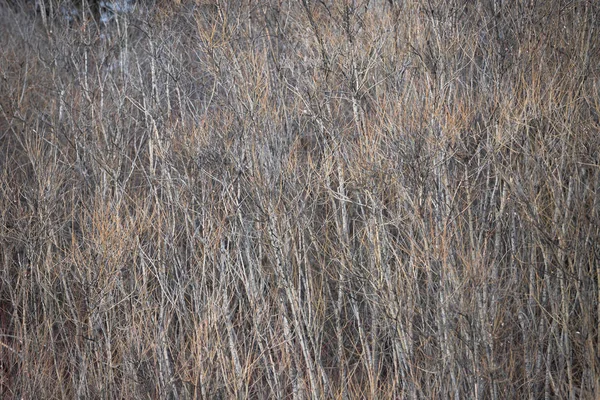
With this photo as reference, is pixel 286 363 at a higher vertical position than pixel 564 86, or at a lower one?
lower

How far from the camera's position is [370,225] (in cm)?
622

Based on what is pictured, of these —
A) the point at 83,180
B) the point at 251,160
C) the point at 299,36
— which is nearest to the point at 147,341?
the point at 251,160

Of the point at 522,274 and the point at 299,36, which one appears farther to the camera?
the point at 299,36

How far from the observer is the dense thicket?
19.3 feet

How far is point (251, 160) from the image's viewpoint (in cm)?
693

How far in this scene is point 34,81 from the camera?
36.2 ft

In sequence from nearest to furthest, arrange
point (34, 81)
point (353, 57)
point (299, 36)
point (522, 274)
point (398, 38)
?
point (522, 274), point (353, 57), point (398, 38), point (299, 36), point (34, 81)

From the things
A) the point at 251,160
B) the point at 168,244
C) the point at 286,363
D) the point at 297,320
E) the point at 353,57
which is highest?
the point at 353,57

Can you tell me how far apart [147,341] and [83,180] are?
10.2 ft

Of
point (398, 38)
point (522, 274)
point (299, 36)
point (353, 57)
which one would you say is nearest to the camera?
point (522, 274)

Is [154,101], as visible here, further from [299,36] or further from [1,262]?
[1,262]

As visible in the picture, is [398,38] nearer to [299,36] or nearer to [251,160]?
[299,36]

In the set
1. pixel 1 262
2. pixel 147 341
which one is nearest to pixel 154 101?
pixel 1 262

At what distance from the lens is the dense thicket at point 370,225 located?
19.3 feet
